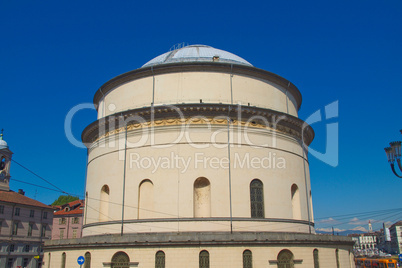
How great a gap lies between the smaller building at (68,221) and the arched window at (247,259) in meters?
40.6

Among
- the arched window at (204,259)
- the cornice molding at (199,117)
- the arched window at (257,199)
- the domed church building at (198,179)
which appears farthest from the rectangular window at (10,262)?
the arched window at (257,199)

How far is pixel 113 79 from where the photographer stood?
2386 cm

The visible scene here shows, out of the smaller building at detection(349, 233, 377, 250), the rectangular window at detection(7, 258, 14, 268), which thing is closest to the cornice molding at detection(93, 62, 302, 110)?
the rectangular window at detection(7, 258, 14, 268)

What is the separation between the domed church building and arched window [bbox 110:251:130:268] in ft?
0.15

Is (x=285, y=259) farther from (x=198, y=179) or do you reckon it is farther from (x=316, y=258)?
(x=198, y=179)

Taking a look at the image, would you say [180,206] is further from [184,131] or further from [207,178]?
[184,131]

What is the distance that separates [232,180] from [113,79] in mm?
9812

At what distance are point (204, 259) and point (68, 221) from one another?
1681 inches

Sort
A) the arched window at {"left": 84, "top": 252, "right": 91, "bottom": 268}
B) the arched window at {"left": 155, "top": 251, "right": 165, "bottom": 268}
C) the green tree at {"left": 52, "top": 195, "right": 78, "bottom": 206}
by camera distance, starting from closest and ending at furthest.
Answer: the arched window at {"left": 155, "top": 251, "right": 165, "bottom": 268} < the arched window at {"left": 84, "top": 252, "right": 91, "bottom": 268} < the green tree at {"left": 52, "top": 195, "right": 78, "bottom": 206}

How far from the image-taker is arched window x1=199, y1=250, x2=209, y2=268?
57.4 ft

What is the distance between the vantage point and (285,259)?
61.4 feet

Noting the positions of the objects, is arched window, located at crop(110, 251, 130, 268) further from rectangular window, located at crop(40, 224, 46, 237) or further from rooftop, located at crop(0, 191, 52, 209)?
rectangular window, located at crop(40, 224, 46, 237)

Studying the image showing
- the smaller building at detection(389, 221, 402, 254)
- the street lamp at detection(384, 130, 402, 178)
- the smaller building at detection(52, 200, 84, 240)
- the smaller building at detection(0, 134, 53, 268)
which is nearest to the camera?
the street lamp at detection(384, 130, 402, 178)

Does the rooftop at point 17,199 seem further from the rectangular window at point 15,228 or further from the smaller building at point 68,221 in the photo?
the smaller building at point 68,221
